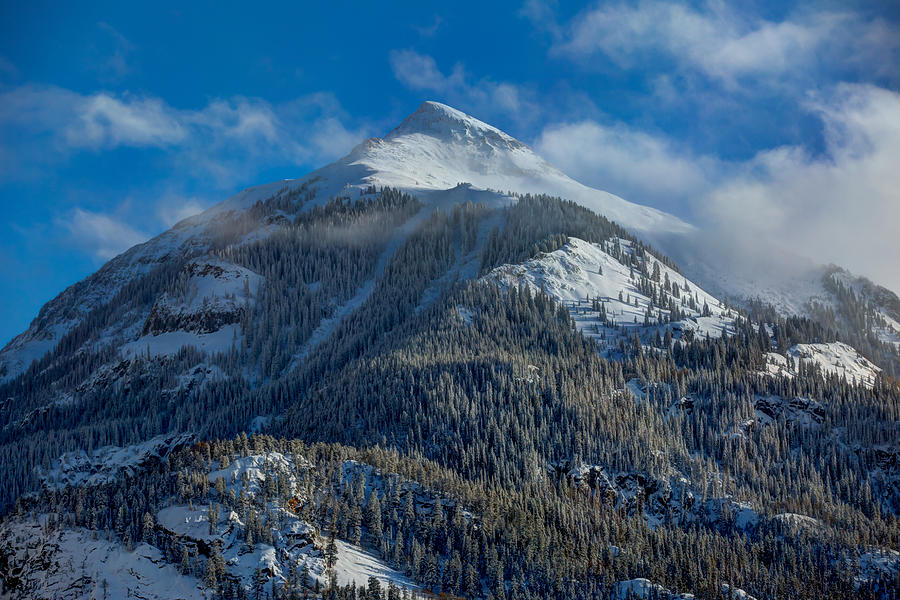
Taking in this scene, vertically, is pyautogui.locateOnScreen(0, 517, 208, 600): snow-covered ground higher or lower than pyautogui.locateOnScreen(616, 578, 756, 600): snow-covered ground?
higher

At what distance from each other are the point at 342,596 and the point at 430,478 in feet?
164

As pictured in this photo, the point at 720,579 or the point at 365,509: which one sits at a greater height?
the point at 365,509

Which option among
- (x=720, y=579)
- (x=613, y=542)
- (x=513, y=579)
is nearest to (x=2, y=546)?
(x=513, y=579)

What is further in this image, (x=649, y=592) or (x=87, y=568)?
(x=649, y=592)

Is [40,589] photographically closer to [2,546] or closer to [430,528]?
Answer: [2,546]

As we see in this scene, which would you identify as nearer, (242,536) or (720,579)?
(242,536)

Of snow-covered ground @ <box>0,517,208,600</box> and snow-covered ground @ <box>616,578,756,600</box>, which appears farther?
snow-covered ground @ <box>616,578,756,600</box>

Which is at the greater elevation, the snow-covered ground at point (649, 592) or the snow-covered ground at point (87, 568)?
the snow-covered ground at point (87, 568)

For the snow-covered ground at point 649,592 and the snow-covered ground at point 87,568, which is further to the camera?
the snow-covered ground at point 649,592

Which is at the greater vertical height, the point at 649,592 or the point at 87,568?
the point at 87,568

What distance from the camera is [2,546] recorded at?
149 meters

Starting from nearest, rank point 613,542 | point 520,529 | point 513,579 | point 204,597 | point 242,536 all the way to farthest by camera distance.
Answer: point 204,597 → point 242,536 → point 513,579 → point 520,529 → point 613,542

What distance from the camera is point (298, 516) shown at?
158875mm

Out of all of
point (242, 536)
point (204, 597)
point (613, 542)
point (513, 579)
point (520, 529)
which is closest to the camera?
point (204, 597)
